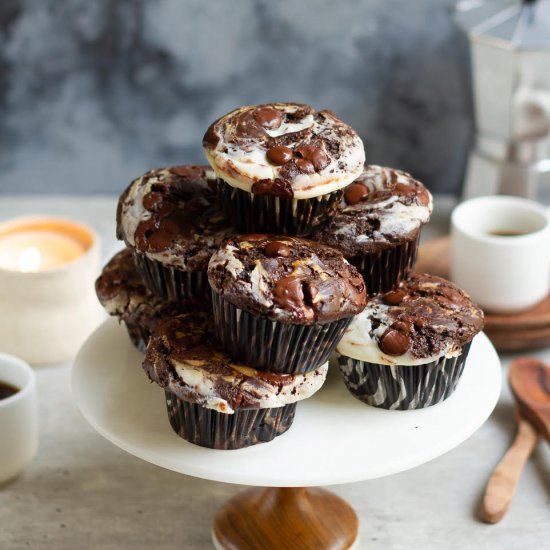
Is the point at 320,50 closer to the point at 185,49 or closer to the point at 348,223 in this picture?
the point at 185,49

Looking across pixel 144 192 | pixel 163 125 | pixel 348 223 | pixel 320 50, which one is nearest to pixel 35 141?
pixel 163 125

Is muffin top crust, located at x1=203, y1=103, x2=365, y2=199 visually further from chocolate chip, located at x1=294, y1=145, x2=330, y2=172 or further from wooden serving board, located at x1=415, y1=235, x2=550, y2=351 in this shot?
wooden serving board, located at x1=415, y1=235, x2=550, y2=351

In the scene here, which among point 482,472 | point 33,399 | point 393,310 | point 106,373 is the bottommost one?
point 482,472

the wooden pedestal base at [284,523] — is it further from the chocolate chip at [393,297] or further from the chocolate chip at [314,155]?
the chocolate chip at [314,155]

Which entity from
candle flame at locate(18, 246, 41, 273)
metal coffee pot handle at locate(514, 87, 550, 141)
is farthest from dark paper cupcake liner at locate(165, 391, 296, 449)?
metal coffee pot handle at locate(514, 87, 550, 141)

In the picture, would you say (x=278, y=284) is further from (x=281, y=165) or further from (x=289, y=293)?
(x=281, y=165)

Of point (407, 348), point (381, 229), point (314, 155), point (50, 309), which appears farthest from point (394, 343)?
point (50, 309)
